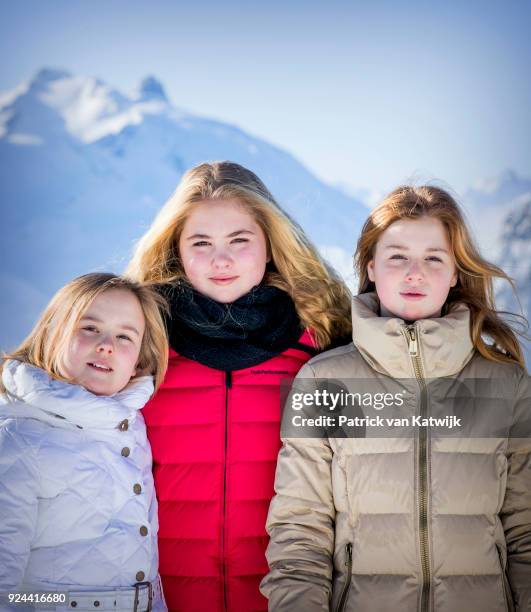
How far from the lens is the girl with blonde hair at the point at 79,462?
74.7 inches

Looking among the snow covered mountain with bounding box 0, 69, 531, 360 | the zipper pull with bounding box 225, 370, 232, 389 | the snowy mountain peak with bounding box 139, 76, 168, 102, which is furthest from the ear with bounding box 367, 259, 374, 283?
the snowy mountain peak with bounding box 139, 76, 168, 102

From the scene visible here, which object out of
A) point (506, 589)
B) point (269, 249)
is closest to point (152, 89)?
point (269, 249)

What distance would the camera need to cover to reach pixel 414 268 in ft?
7.70

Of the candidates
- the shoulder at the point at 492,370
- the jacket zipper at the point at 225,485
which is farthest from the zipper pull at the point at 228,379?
the shoulder at the point at 492,370

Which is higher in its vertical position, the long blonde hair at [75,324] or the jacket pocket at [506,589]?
the long blonde hair at [75,324]

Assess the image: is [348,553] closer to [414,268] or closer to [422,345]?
[422,345]

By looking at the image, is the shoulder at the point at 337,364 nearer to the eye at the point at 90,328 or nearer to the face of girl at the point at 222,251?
the face of girl at the point at 222,251

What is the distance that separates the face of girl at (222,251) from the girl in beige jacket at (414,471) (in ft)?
1.50

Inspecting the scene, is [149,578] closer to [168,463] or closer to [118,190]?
[168,463]

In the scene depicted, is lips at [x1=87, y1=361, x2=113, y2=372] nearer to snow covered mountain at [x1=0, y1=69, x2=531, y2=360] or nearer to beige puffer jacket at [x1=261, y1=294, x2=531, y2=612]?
beige puffer jacket at [x1=261, y1=294, x2=531, y2=612]

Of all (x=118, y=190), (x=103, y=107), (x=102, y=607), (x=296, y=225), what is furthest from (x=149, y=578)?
(x=103, y=107)

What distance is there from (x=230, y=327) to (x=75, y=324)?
0.59m

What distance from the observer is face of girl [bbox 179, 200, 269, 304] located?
2.57m

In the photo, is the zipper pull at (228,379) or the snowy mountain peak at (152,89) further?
the snowy mountain peak at (152,89)
